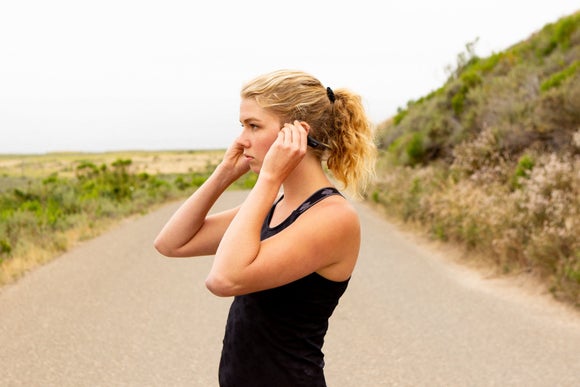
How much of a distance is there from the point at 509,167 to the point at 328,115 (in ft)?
35.9

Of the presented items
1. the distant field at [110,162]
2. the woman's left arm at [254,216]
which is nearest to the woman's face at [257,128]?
the woman's left arm at [254,216]

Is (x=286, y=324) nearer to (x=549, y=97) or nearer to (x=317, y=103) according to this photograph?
(x=317, y=103)

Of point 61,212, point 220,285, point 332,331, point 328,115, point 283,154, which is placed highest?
point 328,115

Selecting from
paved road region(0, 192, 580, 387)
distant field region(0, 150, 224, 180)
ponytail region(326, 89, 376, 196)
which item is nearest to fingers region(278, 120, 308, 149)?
ponytail region(326, 89, 376, 196)

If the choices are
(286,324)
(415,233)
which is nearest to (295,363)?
(286,324)

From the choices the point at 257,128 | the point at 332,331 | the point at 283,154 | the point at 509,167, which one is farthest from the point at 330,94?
the point at 509,167

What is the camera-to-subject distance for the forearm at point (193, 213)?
2451 millimetres

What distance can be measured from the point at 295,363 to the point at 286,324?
5.4 inches

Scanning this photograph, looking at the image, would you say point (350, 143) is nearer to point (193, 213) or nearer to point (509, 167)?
point (193, 213)

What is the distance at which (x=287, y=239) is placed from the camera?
73.2 inches

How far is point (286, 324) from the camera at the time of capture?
1.93 meters

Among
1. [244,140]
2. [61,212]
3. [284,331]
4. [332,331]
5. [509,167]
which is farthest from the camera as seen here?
[61,212]

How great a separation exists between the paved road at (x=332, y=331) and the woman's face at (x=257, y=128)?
335 centimetres

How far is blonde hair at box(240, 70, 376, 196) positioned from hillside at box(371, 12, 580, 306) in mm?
941
